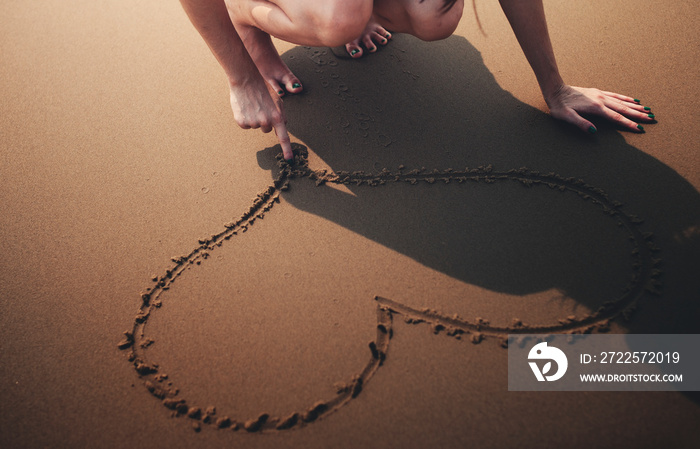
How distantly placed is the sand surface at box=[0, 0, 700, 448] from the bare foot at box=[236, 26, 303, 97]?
65 mm

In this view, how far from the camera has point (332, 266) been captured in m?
1.33

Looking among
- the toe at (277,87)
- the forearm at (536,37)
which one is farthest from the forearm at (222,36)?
the forearm at (536,37)

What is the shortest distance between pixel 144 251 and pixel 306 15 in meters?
0.95

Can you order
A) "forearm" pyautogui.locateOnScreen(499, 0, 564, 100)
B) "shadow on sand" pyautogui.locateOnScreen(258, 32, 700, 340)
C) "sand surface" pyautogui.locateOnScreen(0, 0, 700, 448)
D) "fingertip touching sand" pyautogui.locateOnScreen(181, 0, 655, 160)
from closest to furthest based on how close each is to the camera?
"sand surface" pyautogui.locateOnScreen(0, 0, 700, 448)
"shadow on sand" pyautogui.locateOnScreen(258, 32, 700, 340)
"fingertip touching sand" pyautogui.locateOnScreen(181, 0, 655, 160)
"forearm" pyautogui.locateOnScreen(499, 0, 564, 100)

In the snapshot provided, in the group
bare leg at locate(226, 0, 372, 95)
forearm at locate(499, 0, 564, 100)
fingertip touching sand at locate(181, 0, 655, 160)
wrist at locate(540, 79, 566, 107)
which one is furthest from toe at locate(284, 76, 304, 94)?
wrist at locate(540, 79, 566, 107)

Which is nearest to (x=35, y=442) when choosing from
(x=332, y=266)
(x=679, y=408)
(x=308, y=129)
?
(x=332, y=266)

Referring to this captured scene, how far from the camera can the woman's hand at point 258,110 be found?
5.10ft

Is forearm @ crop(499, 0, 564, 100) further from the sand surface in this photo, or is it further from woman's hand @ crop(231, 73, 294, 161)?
woman's hand @ crop(231, 73, 294, 161)

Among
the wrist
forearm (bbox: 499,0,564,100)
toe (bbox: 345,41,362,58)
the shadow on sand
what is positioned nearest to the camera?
the shadow on sand

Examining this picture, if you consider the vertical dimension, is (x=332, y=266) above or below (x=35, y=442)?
above

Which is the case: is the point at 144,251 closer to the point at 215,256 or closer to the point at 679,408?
the point at 215,256

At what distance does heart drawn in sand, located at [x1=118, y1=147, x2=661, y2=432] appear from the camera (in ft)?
3.67

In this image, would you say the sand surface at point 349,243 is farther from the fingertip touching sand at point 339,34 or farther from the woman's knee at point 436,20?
the woman's knee at point 436,20

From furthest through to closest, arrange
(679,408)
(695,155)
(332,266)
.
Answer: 1. (695,155)
2. (332,266)
3. (679,408)
